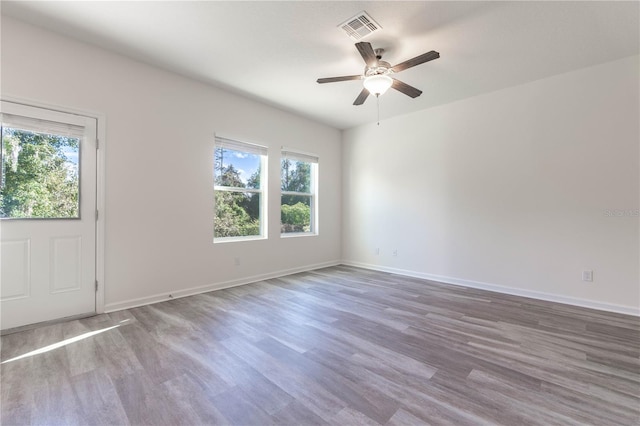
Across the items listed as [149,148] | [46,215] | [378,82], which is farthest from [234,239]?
[378,82]

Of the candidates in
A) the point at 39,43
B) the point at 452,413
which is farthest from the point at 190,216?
the point at 452,413

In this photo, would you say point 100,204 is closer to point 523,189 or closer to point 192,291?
point 192,291

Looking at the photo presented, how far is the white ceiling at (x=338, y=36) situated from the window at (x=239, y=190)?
986 mm

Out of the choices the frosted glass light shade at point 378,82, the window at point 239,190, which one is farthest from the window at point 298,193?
the frosted glass light shade at point 378,82

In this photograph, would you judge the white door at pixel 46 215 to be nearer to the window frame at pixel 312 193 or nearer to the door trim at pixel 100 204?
the door trim at pixel 100 204

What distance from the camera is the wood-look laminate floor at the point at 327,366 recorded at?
1587 mm

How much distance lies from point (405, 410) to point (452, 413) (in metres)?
0.26

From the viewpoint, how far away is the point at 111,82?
3123mm

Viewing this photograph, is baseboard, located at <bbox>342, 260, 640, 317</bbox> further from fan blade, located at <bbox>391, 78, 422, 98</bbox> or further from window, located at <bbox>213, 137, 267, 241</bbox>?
fan blade, located at <bbox>391, 78, 422, 98</bbox>

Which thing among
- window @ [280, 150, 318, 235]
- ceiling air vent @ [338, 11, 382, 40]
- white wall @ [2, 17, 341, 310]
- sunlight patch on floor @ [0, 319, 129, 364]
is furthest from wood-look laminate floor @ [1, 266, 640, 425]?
ceiling air vent @ [338, 11, 382, 40]

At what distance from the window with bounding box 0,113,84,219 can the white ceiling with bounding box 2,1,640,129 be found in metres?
0.98

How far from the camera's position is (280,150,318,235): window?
507 cm

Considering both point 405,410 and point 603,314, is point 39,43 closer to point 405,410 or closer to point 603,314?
point 405,410

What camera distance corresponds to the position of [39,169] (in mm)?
2756
